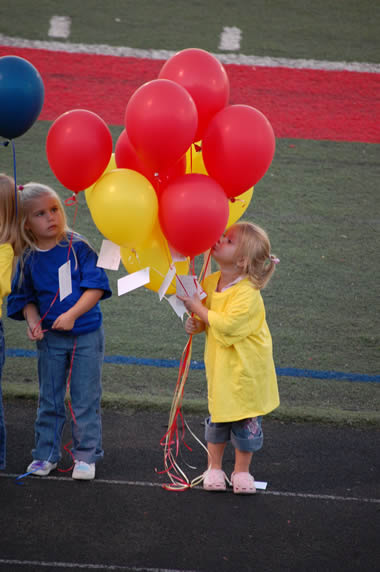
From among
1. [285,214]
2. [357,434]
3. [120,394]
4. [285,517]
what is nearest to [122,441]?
[120,394]

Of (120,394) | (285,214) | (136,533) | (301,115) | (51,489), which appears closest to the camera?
(136,533)

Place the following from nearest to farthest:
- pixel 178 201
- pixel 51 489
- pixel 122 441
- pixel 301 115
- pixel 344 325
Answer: pixel 178 201 < pixel 51 489 < pixel 122 441 < pixel 344 325 < pixel 301 115

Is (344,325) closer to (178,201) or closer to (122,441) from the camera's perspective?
(122,441)

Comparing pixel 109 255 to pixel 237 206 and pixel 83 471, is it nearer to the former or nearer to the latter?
pixel 237 206

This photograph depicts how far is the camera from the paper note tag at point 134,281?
296 centimetres

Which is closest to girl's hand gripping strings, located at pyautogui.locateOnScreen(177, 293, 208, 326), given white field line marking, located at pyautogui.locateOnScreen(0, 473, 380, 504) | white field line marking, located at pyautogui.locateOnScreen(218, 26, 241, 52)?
white field line marking, located at pyautogui.locateOnScreen(0, 473, 380, 504)

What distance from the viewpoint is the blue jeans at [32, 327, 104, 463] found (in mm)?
3461

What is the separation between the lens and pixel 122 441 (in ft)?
12.9

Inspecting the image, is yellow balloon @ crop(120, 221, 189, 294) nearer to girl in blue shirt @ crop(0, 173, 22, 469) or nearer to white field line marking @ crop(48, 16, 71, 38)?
girl in blue shirt @ crop(0, 173, 22, 469)

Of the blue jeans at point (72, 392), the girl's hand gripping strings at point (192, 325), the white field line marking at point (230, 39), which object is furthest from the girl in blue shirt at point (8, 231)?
the white field line marking at point (230, 39)

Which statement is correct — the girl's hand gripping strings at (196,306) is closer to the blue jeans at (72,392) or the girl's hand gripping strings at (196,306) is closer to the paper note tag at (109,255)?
the paper note tag at (109,255)

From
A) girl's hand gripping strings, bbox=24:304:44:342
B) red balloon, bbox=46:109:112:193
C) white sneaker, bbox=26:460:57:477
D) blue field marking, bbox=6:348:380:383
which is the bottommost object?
blue field marking, bbox=6:348:380:383

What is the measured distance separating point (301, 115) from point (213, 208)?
23.2 feet

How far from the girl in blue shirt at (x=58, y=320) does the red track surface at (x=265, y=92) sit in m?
5.82
